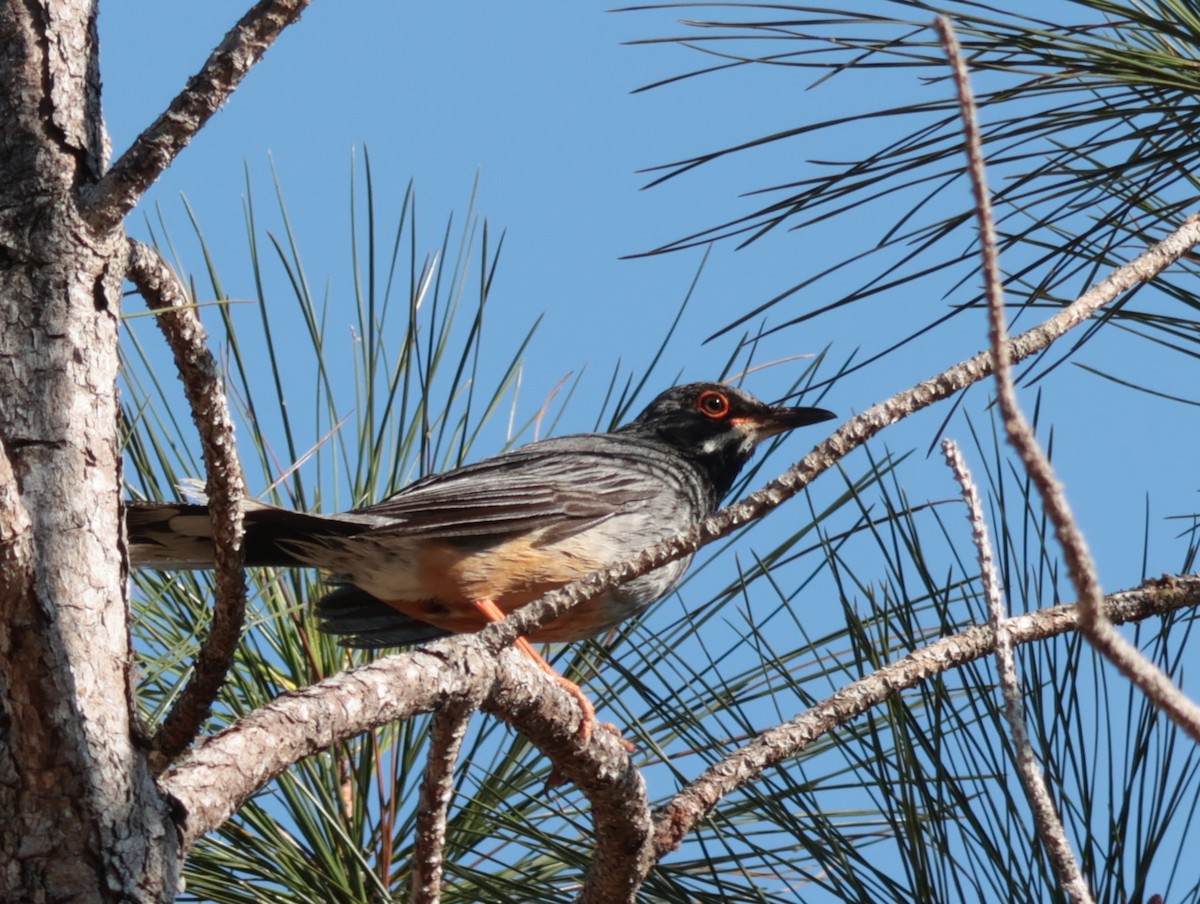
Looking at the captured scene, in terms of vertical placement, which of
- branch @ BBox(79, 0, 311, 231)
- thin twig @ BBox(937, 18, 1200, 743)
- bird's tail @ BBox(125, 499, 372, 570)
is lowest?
thin twig @ BBox(937, 18, 1200, 743)

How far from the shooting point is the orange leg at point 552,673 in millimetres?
2840

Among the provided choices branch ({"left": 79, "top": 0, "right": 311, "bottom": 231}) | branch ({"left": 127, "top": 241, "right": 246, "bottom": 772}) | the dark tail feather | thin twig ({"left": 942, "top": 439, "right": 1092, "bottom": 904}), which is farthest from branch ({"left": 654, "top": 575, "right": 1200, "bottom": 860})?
the dark tail feather

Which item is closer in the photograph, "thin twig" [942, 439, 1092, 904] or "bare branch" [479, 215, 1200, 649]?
"thin twig" [942, 439, 1092, 904]

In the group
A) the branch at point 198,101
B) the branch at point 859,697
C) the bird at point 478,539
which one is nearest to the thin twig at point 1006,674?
the branch at point 859,697

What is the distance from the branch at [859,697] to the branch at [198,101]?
4.44 ft

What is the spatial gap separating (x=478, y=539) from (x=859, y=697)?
2.11m

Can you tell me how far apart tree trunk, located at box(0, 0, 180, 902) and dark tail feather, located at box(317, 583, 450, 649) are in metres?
2.21

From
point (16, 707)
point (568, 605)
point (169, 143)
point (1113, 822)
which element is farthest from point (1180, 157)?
point (16, 707)

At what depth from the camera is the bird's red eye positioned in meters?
5.54

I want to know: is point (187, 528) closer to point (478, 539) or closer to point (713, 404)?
point (478, 539)

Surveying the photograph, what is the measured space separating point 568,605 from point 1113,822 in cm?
125

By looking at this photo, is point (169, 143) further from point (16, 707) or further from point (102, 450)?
point (16, 707)

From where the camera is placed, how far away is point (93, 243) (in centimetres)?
204

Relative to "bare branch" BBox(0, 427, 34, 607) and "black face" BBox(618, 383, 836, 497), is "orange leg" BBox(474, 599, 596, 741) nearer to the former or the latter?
"bare branch" BBox(0, 427, 34, 607)
